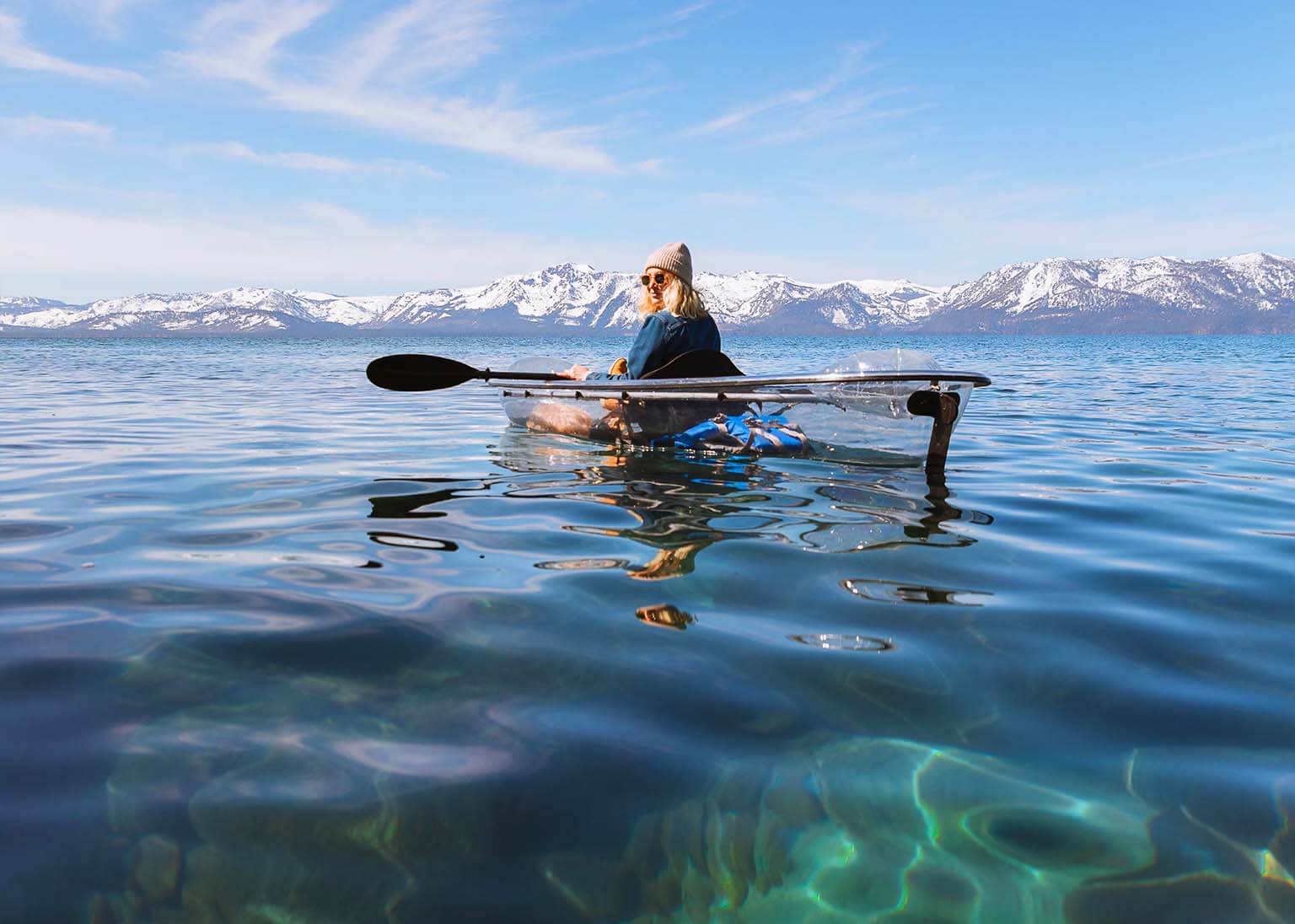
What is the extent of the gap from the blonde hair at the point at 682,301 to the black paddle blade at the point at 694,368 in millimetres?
415

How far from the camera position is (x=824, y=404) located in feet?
28.1

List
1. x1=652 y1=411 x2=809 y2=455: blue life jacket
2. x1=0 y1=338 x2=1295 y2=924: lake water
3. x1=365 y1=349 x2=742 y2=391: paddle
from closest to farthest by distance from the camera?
x1=0 y1=338 x2=1295 y2=924: lake water < x1=652 y1=411 x2=809 y2=455: blue life jacket < x1=365 y1=349 x2=742 y2=391: paddle

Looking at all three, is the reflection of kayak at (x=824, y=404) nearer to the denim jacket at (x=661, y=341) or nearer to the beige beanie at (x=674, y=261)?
the denim jacket at (x=661, y=341)

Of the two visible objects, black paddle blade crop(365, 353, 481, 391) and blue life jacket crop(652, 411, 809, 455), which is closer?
blue life jacket crop(652, 411, 809, 455)

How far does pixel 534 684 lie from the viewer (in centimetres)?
319

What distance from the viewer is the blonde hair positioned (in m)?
9.30

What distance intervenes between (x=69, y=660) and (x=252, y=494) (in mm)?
3854

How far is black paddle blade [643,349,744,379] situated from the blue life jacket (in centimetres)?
50

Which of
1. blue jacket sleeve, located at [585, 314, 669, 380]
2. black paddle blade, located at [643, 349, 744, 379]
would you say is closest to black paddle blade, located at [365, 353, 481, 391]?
blue jacket sleeve, located at [585, 314, 669, 380]

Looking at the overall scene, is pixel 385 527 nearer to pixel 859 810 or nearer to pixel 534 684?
pixel 534 684

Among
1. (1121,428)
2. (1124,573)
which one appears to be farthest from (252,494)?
(1121,428)

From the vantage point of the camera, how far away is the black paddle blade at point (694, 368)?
912 centimetres

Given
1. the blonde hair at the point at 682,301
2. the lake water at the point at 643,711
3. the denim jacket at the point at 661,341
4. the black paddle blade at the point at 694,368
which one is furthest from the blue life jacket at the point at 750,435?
the lake water at the point at 643,711

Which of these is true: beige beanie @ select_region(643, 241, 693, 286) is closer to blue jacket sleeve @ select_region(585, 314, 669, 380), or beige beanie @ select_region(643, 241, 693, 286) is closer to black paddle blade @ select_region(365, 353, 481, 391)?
blue jacket sleeve @ select_region(585, 314, 669, 380)
